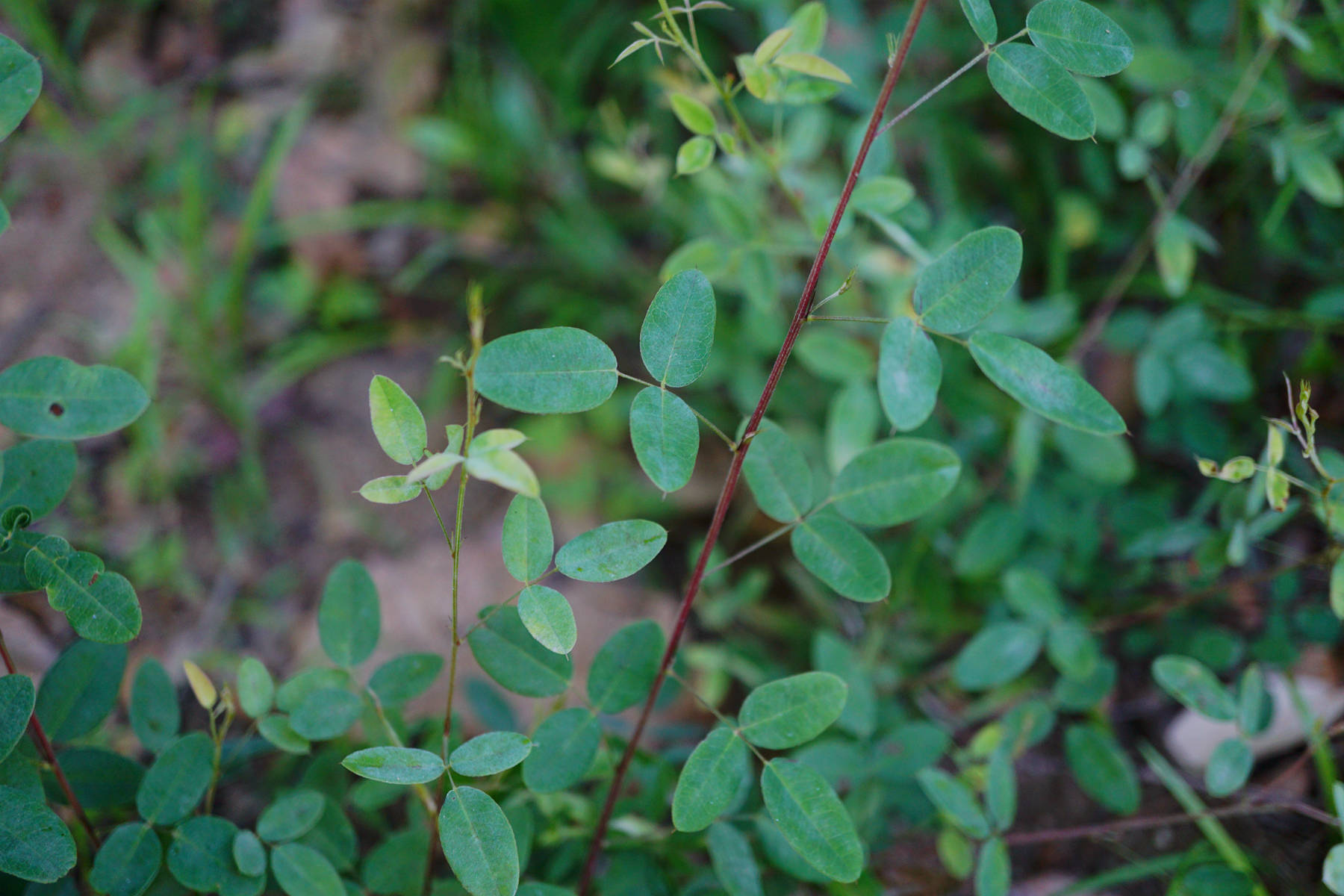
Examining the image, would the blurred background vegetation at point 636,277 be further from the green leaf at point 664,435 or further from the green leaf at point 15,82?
the green leaf at point 15,82

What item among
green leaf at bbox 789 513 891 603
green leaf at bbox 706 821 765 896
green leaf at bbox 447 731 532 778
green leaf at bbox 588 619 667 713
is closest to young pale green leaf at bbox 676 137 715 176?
green leaf at bbox 789 513 891 603

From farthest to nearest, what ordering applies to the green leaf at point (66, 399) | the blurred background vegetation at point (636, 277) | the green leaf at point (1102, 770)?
the blurred background vegetation at point (636, 277)
the green leaf at point (1102, 770)
the green leaf at point (66, 399)

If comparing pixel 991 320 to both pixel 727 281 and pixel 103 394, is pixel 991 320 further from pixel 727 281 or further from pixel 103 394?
pixel 103 394

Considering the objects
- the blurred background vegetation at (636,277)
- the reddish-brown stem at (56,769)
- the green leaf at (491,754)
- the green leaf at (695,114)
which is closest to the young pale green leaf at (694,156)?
the green leaf at (695,114)

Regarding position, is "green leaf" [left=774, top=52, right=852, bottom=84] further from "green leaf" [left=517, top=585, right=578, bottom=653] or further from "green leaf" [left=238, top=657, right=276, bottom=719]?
"green leaf" [left=238, top=657, right=276, bottom=719]

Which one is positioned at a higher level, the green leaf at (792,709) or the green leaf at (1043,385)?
the green leaf at (1043,385)

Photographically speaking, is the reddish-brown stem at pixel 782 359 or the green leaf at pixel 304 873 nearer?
the reddish-brown stem at pixel 782 359

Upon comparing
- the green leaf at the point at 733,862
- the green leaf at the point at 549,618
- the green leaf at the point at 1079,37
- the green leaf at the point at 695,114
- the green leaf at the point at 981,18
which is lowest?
the green leaf at the point at 733,862

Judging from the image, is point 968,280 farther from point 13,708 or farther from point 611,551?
point 13,708

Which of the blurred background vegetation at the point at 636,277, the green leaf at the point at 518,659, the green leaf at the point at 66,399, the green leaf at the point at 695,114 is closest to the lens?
the green leaf at the point at 66,399
